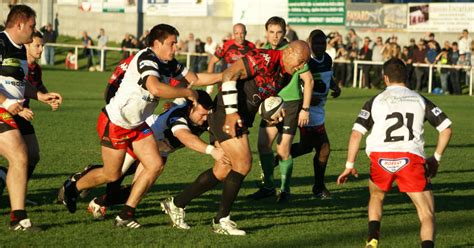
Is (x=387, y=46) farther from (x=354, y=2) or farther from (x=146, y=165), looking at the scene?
(x=146, y=165)

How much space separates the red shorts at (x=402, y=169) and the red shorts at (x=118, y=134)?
2.40 meters

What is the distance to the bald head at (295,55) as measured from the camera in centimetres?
888

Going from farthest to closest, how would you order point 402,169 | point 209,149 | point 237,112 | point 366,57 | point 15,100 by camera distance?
point 366,57
point 209,149
point 237,112
point 15,100
point 402,169

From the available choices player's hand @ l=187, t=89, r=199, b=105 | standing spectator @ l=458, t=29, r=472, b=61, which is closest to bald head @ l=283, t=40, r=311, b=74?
player's hand @ l=187, t=89, r=199, b=105

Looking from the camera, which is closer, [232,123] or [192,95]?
[192,95]

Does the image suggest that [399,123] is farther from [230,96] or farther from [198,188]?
[198,188]

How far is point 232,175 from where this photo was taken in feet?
29.9

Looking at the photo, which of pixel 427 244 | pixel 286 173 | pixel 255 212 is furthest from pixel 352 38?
pixel 427 244

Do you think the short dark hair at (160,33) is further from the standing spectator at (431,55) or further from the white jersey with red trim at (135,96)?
the standing spectator at (431,55)

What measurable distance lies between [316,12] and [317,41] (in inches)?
1172

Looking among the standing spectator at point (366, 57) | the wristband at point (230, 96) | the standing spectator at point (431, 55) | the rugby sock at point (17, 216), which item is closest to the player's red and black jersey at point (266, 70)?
the wristband at point (230, 96)

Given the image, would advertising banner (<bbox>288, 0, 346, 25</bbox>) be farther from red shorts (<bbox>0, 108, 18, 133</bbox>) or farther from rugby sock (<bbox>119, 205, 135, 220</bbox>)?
red shorts (<bbox>0, 108, 18, 133</bbox>)

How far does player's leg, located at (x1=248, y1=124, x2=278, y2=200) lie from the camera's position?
11156mm

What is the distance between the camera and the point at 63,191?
9.75 meters
